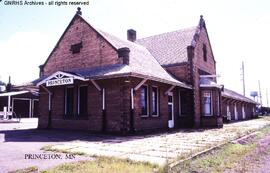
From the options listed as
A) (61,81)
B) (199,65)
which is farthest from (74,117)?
(199,65)

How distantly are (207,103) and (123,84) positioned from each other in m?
9.17

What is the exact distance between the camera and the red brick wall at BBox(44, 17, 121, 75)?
52.2 ft

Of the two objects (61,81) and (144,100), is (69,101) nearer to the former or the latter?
(61,81)

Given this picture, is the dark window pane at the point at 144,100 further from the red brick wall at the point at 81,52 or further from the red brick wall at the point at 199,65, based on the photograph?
the red brick wall at the point at 199,65

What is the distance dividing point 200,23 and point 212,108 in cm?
709

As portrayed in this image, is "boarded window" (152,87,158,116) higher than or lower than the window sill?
higher

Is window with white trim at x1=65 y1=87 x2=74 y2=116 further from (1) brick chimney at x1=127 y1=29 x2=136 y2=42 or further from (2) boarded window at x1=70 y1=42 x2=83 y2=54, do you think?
(1) brick chimney at x1=127 y1=29 x2=136 y2=42

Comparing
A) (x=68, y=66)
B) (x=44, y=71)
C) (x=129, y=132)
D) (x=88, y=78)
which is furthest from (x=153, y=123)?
(x=44, y=71)

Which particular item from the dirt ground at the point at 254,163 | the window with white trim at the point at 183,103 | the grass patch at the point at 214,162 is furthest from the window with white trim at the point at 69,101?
the dirt ground at the point at 254,163

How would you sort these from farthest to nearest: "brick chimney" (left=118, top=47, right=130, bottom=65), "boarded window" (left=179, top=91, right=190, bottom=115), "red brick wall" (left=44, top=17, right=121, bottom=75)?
"boarded window" (left=179, top=91, right=190, bottom=115) < "red brick wall" (left=44, top=17, right=121, bottom=75) < "brick chimney" (left=118, top=47, right=130, bottom=65)

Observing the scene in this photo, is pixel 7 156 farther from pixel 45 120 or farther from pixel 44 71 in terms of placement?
pixel 44 71

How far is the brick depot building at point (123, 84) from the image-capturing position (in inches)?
559

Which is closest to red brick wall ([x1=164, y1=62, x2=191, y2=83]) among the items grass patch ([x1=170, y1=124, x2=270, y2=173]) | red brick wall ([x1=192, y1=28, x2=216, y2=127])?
red brick wall ([x1=192, y1=28, x2=216, y2=127])

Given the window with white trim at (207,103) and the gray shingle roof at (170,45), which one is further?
the window with white trim at (207,103)
